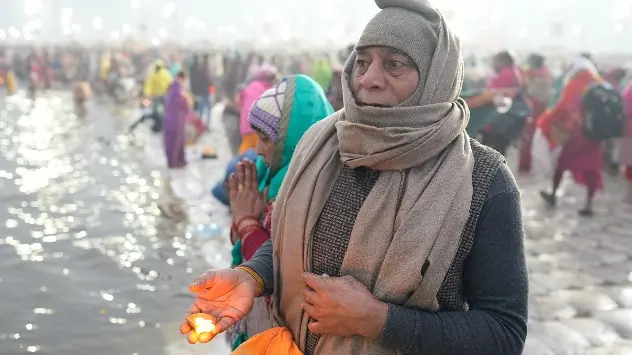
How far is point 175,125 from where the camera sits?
32.9 feet

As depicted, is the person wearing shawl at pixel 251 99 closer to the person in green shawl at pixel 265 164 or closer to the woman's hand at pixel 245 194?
the person in green shawl at pixel 265 164

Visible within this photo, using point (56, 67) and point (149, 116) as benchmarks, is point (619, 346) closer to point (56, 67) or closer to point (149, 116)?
point (149, 116)

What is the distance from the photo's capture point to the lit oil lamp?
5.35 feet

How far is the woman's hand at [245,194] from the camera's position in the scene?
7.63 ft

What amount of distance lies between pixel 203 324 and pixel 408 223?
61cm

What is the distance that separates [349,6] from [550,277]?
6891cm

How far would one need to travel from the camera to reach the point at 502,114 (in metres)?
8.84

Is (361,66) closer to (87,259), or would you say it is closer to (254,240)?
(254,240)

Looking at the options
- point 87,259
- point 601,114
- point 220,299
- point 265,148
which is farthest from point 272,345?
point 601,114

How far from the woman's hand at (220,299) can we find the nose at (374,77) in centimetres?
64

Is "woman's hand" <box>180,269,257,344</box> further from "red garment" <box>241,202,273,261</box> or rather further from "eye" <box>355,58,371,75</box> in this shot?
"eye" <box>355,58,371,75</box>

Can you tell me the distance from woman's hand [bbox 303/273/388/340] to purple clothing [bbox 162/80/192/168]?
874cm

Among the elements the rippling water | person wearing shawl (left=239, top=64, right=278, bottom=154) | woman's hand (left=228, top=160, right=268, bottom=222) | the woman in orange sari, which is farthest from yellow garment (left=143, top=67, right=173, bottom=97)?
woman's hand (left=228, top=160, right=268, bottom=222)

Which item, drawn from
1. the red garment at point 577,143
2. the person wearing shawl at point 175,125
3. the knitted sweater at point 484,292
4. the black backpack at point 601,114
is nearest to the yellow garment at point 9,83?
the person wearing shawl at point 175,125
